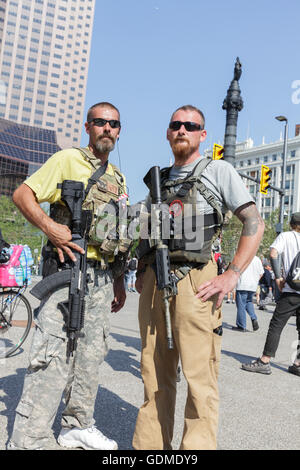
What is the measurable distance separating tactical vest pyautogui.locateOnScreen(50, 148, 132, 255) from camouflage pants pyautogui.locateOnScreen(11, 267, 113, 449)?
20cm

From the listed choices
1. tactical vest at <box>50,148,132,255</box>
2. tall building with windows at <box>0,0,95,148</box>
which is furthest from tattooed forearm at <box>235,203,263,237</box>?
tall building with windows at <box>0,0,95,148</box>

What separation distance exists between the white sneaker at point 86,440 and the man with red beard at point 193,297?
0.43m

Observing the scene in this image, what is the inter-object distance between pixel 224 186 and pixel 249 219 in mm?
219

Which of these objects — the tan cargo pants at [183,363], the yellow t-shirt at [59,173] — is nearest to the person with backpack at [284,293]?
the tan cargo pants at [183,363]

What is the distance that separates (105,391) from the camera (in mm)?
3877

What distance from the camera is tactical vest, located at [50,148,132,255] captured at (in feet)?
8.72

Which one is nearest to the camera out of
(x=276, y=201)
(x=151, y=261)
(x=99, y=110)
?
(x=151, y=261)

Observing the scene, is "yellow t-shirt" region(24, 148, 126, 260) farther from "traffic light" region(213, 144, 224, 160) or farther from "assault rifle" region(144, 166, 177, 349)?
"traffic light" region(213, 144, 224, 160)

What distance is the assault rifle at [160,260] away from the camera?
221 centimetres

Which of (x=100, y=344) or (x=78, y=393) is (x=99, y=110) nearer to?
(x=100, y=344)

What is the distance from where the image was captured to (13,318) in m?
5.08
